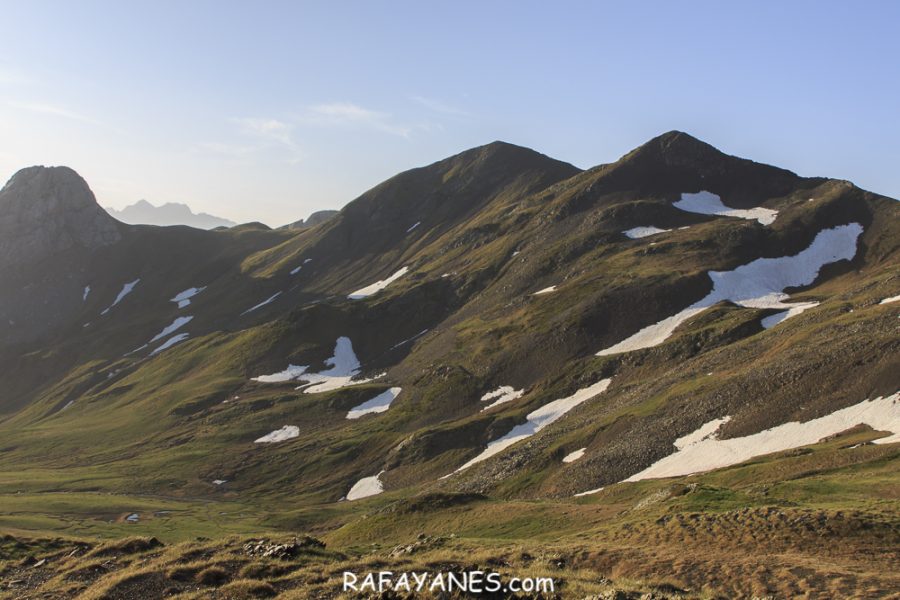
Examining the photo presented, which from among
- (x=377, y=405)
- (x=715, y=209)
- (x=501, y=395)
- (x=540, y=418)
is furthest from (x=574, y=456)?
(x=715, y=209)

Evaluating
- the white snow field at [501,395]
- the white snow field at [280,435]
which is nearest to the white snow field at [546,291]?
the white snow field at [501,395]

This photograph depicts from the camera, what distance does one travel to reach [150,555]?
32.7m

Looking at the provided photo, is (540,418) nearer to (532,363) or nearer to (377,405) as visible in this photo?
(532,363)

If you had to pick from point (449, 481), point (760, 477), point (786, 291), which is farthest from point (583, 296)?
point (760, 477)

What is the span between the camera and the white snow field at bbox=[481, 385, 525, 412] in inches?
4355

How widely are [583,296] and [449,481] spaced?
57376mm

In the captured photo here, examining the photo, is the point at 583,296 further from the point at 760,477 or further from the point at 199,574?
the point at 199,574

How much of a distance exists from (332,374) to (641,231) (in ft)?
270

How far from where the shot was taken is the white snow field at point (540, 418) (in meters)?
93.4

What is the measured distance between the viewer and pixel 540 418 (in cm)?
9762

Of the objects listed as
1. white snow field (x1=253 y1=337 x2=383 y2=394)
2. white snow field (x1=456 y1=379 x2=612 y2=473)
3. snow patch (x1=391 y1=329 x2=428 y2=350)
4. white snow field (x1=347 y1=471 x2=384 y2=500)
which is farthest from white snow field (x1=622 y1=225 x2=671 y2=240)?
white snow field (x1=347 y1=471 x2=384 y2=500)

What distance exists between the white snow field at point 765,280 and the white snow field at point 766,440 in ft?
137

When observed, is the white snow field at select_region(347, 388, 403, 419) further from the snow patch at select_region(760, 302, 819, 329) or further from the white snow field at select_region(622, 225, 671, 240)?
the white snow field at select_region(622, 225, 671, 240)

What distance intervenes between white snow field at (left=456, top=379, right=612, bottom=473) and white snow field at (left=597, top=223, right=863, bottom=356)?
1200 cm
